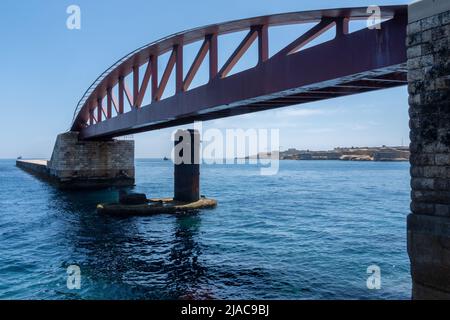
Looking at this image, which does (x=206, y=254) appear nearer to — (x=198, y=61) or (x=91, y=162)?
(x=198, y=61)

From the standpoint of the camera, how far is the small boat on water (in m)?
31.9

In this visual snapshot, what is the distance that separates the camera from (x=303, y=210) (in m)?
37.6

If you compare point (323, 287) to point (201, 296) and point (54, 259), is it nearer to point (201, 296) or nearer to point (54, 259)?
point (201, 296)

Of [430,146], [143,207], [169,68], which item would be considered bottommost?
[143,207]

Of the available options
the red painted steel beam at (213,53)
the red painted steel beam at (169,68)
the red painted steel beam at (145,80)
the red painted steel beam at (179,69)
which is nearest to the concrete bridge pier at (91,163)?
the red painted steel beam at (145,80)

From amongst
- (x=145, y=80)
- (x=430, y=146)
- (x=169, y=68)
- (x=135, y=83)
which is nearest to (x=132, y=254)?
(x=169, y=68)

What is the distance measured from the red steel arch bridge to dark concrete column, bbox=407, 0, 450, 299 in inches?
95.8

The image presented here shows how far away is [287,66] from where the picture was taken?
15.3 meters

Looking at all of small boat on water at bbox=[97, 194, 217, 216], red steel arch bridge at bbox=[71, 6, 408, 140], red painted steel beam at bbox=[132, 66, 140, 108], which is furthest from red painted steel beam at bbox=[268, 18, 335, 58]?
small boat on water at bbox=[97, 194, 217, 216]

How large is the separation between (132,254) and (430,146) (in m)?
16.0

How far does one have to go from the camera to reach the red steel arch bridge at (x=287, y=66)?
12164mm

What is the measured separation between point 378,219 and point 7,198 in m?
45.2

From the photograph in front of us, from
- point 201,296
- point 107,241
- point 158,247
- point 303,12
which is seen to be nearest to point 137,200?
point 107,241
